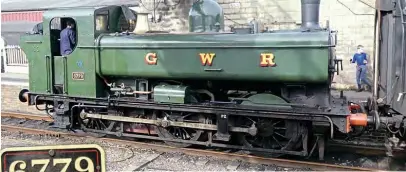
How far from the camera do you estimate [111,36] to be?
7941 mm

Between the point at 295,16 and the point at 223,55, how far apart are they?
30.4 ft

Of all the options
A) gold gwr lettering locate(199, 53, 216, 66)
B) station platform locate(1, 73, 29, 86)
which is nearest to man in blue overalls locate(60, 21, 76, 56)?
gold gwr lettering locate(199, 53, 216, 66)

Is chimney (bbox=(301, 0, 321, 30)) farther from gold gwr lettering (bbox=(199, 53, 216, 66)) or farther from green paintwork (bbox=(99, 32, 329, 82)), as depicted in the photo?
gold gwr lettering (bbox=(199, 53, 216, 66))

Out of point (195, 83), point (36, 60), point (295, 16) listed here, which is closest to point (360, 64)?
point (295, 16)

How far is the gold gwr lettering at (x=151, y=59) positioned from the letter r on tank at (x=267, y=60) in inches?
72.7

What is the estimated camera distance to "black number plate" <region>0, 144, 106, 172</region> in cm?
243

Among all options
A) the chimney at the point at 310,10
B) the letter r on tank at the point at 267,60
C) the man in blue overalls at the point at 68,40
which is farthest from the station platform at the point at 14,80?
the letter r on tank at the point at 267,60

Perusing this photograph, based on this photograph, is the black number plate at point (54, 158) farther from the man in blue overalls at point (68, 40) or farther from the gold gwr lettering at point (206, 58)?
the man in blue overalls at point (68, 40)

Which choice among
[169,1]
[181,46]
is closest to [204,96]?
[181,46]

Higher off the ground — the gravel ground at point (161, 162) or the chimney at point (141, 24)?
the chimney at point (141, 24)

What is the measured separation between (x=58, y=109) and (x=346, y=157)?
531 centimetres

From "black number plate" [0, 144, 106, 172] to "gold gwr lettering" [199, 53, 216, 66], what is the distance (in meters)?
4.64

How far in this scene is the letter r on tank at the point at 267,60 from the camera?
6652 mm

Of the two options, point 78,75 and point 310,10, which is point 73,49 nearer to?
point 78,75
